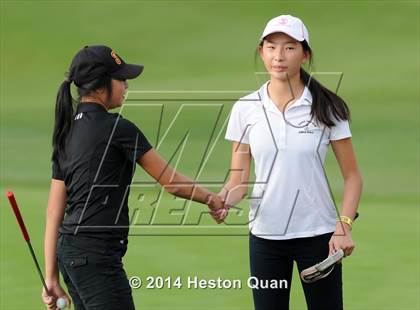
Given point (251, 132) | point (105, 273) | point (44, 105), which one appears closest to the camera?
point (105, 273)

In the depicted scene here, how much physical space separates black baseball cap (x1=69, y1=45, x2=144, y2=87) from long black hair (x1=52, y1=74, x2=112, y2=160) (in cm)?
2

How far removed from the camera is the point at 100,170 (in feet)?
15.0

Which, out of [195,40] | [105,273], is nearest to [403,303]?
[105,273]

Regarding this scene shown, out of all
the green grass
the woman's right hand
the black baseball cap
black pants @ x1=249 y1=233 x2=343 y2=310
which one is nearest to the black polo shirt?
the black baseball cap

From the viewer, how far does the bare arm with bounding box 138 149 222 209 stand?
4738 millimetres

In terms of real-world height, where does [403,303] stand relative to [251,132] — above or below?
below

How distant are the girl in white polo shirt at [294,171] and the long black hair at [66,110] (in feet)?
2.19

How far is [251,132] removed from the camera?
196 inches

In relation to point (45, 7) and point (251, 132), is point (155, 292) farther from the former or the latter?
point (45, 7)

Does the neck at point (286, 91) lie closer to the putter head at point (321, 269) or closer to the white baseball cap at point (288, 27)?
the white baseball cap at point (288, 27)

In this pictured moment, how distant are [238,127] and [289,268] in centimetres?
64

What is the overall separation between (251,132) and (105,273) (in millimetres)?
912

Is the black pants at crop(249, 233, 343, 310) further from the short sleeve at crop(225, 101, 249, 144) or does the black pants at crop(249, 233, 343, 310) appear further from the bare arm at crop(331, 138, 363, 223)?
the short sleeve at crop(225, 101, 249, 144)

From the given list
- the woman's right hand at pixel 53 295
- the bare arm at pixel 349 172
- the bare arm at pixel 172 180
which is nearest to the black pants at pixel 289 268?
the bare arm at pixel 349 172
